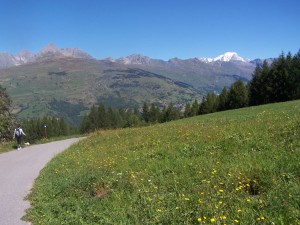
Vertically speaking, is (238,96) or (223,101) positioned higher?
(238,96)

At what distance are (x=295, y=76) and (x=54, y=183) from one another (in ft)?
227

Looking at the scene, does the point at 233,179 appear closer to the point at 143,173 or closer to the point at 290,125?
the point at 143,173

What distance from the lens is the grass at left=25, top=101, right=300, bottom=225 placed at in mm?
7496

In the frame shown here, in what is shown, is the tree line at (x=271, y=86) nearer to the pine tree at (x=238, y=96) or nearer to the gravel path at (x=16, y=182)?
the pine tree at (x=238, y=96)

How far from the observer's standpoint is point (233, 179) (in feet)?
29.7

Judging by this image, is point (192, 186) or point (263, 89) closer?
point (192, 186)

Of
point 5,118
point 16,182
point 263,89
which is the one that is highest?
point 263,89

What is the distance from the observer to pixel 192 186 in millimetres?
9484

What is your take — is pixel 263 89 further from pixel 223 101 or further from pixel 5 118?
pixel 5 118

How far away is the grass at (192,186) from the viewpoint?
24.6 feet

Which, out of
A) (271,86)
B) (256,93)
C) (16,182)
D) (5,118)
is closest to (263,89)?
(271,86)

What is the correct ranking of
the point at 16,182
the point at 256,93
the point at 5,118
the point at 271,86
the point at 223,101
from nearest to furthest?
the point at 16,182 < the point at 5,118 < the point at 271,86 < the point at 256,93 < the point at 223,101

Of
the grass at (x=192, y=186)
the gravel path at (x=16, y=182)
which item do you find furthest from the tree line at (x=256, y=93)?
the grass at (x=192, y=186)

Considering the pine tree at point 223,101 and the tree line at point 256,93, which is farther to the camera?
the pine tree at point 223,101
